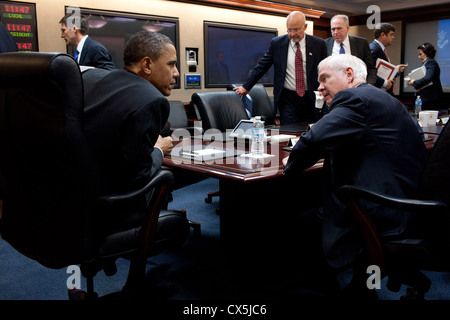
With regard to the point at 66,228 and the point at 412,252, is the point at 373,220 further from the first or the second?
the point at 66,228

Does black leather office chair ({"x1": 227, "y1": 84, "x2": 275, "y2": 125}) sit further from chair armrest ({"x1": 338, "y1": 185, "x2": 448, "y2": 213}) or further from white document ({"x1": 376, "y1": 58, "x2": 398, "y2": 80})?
chair armrest ({"x1": 338, "y1": 185, "x2": 448, "y2": 213})

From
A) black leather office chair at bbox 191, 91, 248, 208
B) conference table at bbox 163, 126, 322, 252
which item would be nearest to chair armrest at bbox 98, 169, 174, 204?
conference table at bbox 163, 126, 322, 252

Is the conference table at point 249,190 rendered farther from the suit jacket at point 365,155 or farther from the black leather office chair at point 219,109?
the black leather office chair at point 219,109

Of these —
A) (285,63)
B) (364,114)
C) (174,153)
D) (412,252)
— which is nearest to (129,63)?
(174,153)

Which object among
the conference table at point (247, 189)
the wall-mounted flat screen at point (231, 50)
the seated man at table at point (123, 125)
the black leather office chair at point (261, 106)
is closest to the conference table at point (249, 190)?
the conference table at point (247, 189)

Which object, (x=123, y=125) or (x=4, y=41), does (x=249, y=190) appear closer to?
(x=123, y=125)

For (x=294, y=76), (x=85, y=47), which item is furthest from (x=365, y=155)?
(x=85, y=47)

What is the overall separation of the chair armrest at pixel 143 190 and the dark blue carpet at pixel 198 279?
2.48 ft

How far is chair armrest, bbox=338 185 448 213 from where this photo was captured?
144 cm

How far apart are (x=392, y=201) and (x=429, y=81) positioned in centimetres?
579

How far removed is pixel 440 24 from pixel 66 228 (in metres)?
9.34

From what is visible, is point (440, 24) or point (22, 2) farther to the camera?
point (440, 24)

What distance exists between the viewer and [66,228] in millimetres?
1501
